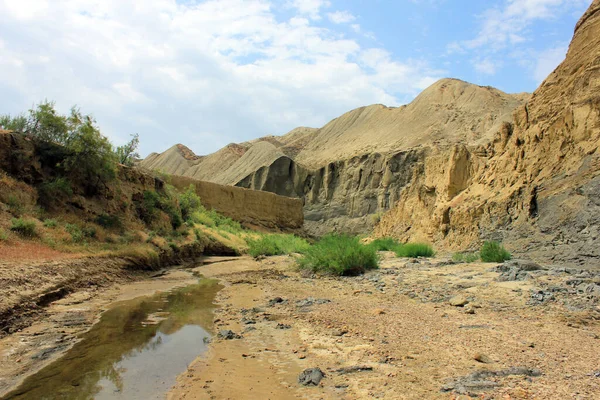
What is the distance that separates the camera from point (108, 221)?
1587 centimetres

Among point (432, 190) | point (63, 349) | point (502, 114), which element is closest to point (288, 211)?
point (432, 190)

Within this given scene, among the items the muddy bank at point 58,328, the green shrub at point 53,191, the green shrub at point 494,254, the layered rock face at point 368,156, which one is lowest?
the muddy bank at point 58,328

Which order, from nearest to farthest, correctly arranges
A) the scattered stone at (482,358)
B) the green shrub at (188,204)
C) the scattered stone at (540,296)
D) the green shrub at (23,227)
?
the scattered stone at (482,358), the scattered stone at (540,296), the green shrub at (23,227), the green shrub at (188,204)

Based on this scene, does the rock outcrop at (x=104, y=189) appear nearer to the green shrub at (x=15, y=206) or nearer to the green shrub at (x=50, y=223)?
the green shrub at (x=15, y=206)

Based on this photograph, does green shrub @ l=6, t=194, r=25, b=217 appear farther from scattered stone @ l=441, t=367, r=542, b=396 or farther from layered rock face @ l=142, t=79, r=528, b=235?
layered rock face @ l=142, t=79, r=528, b=235

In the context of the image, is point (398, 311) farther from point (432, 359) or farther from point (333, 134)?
point (333, 134)

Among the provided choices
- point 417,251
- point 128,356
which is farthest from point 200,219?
point 128,356

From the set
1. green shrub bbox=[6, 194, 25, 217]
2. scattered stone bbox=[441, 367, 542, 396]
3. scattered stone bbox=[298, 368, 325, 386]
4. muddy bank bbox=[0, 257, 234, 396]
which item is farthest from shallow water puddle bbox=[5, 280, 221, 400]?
green shrub bbox=[6, 194, 25, 217]

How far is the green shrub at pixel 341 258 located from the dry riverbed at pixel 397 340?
2665mm

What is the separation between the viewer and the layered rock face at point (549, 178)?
34.3 feet

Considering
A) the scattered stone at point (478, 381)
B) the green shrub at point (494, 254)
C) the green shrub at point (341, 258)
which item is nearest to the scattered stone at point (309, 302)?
the green shrub at point (341, 258)

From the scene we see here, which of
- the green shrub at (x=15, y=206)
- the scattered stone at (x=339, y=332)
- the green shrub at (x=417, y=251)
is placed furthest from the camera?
the green shrub at (x=417, y=251)

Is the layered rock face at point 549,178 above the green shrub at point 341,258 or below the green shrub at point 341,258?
above

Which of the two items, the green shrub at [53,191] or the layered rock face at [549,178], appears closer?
the layered rock face at [549,178]
